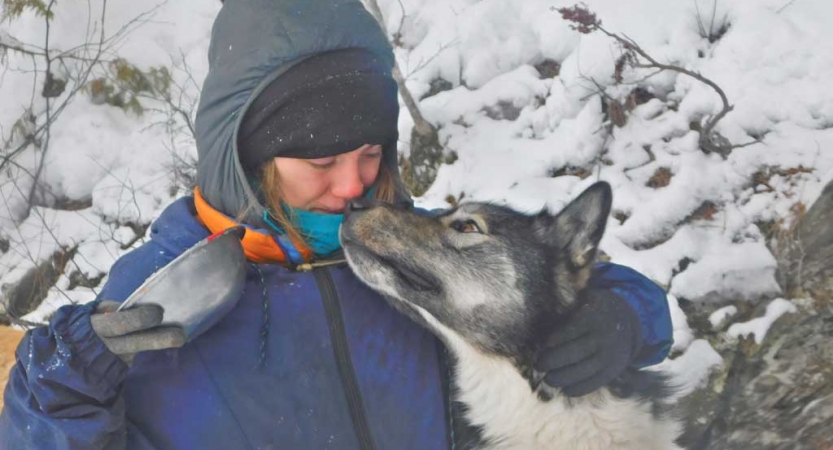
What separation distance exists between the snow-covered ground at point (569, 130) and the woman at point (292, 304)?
7.66ft

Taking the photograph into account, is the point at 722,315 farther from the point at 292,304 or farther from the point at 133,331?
the point at 133,331

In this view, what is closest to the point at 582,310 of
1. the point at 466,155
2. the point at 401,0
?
the point at 466,155

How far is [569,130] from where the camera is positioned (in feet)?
18.2

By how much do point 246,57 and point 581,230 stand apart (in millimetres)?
1236

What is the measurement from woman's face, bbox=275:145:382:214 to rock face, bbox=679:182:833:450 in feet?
6.71

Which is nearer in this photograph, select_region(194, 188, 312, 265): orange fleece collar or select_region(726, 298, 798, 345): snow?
select_region(194, 188, 312, 265): orange fleece collar

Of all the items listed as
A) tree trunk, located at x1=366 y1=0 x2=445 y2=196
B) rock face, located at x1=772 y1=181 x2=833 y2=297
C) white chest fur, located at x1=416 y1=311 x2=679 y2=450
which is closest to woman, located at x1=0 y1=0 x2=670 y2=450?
white chest fur, located at x1=416 y1=311 x2=679 y2=450

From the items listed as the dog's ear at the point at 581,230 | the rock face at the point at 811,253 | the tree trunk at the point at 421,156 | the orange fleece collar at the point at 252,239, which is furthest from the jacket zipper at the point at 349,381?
the tree trunk at the point at 421,156

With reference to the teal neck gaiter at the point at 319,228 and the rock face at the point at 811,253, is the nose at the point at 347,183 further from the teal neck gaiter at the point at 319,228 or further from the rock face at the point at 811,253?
the rock face at the point at 811,253

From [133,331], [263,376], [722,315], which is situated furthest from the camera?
[722,315]

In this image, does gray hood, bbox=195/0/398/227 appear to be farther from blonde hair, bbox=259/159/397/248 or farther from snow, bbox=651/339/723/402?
snow, bbox=651/339/723/402

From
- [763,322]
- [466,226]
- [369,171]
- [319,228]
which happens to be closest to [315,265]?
[319,228]

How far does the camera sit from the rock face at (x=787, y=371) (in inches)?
128

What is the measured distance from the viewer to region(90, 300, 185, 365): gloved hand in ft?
5.19
